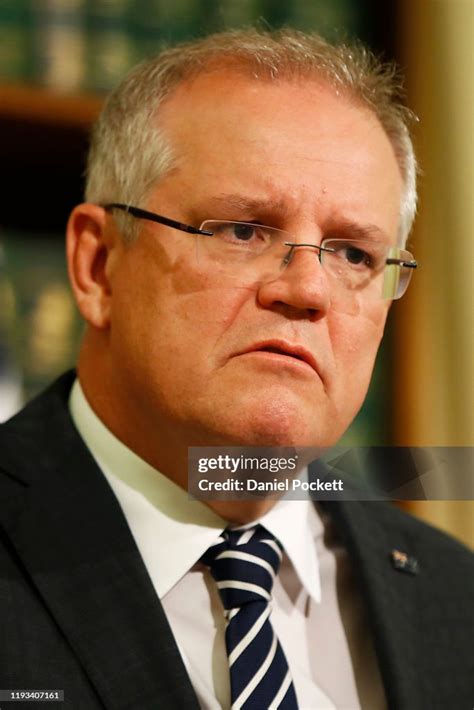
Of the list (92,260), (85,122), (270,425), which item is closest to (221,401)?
(270,425)

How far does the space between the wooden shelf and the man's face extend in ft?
1.56

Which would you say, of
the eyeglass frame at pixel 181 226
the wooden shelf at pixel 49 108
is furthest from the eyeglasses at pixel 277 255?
the wooden shelf at pixel 49 108

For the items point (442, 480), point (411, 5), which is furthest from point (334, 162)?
point (411, 5)

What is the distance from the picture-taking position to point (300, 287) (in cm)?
80

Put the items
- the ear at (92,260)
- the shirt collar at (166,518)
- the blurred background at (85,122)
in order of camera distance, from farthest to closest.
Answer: the blurred background at (85,122) < the ear at (92,260) < the shirt collar at (166,518)

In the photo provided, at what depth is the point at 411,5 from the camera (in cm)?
140

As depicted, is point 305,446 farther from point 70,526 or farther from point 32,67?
point 32,67

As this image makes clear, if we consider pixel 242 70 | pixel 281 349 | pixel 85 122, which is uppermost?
pixel 85 122

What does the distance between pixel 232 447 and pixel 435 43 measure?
2.35 feet

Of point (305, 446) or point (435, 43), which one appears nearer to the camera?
point (305, 446)

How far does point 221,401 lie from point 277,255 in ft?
0.48

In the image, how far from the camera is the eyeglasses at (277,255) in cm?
83

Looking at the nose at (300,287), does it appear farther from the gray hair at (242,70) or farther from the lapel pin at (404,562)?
the lapel pin at (404,562)

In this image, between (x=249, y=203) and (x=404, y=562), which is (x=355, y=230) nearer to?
(x=249, y=203)
